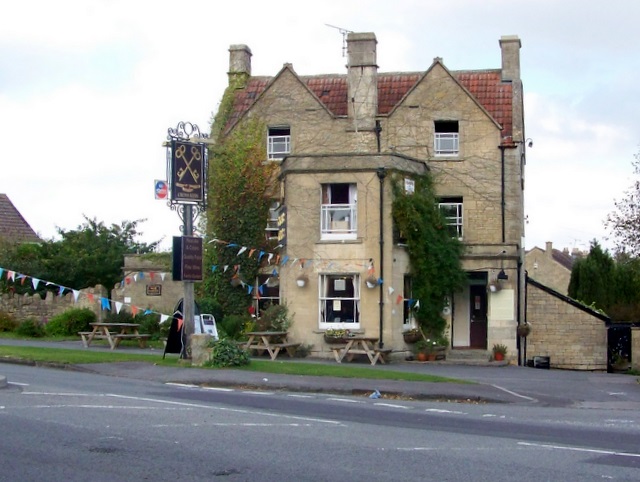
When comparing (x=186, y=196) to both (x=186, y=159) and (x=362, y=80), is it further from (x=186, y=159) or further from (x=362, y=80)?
(x=362, y=80)

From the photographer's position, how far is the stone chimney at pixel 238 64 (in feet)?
118

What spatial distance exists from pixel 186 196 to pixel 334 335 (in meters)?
7.45

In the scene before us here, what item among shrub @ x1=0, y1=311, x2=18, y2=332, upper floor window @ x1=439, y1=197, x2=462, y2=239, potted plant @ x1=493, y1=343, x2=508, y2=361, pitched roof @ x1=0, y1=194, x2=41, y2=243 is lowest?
potted plant @ x1=493, y1=343, x2=508, y2=361

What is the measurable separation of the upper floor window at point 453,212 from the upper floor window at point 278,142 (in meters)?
6.09

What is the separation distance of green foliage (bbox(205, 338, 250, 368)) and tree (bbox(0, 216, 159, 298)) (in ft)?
56.6

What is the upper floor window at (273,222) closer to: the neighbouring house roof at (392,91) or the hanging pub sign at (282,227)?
the hanging pub sign at (282,227)

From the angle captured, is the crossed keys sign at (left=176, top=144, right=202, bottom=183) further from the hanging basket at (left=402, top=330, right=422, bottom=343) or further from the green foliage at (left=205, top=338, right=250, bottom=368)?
the hanging basket at (left=402, top=330, right=422, bottom=343)

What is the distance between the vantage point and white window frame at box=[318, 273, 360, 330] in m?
28.4

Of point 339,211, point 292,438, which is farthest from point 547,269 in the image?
point 292,438

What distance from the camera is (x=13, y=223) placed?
2085 inches

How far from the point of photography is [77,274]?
124ft

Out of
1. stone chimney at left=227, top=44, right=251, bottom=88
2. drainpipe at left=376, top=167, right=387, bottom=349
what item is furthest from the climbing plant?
drainpipe at left=376, top=167, right=387, bottom=349

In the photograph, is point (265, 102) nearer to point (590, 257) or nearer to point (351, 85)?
point (351, 85)

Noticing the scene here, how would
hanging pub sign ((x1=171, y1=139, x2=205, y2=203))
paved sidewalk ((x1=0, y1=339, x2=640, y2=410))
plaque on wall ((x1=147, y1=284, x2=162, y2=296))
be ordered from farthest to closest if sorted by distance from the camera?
plaque on wall ((x1=147, y1=284, x2=162, y2=296)) < hanging pub sign ((x1=171, y1=139, x2=205, y2=203)) < paved sidewalk ((x1=0, y1=339, x2=640, y2=410))
